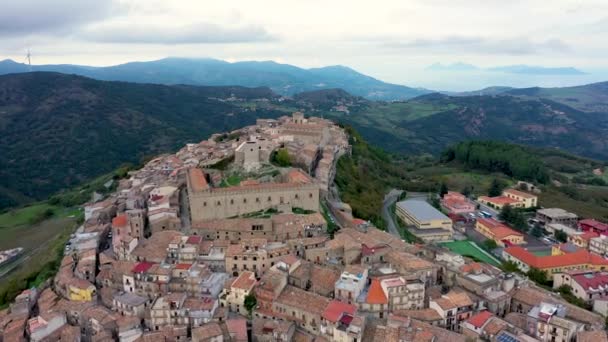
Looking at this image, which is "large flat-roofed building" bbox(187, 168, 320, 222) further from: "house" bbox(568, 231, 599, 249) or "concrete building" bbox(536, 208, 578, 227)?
"concrete building" bbox(536, 208, 578, 227)

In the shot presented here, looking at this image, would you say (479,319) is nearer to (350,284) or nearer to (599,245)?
(350,284)

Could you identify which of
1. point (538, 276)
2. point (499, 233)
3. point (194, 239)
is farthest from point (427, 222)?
point (194, 239)

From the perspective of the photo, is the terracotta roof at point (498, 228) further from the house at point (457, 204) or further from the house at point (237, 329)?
the house at point (237, 329)

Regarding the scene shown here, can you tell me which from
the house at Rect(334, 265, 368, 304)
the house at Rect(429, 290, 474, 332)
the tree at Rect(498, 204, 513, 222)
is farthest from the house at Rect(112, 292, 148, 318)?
the tree at Rect(498, 204, 513, 222)

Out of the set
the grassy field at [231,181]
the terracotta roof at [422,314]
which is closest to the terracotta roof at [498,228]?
the terracotta roof at [422,314]

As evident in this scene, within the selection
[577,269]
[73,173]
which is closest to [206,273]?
[577,269]

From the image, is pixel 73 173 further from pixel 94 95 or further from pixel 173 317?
pixel 173 317
